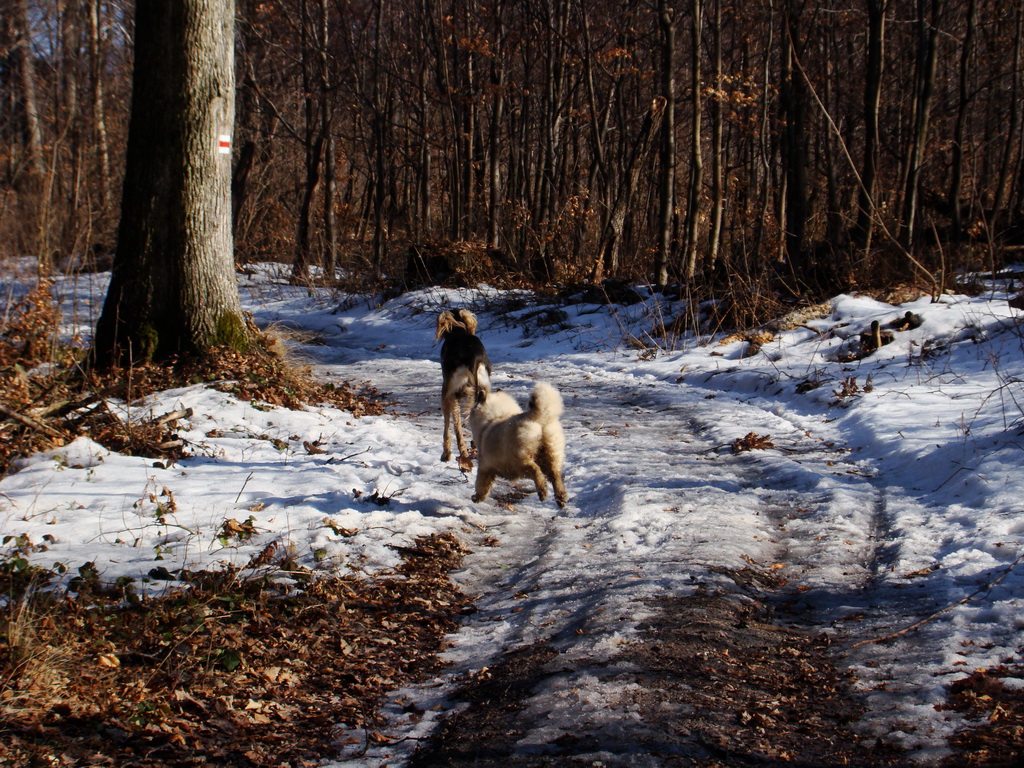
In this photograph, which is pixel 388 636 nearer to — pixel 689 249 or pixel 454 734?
pixel 454 734

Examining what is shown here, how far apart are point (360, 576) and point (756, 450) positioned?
184 inches

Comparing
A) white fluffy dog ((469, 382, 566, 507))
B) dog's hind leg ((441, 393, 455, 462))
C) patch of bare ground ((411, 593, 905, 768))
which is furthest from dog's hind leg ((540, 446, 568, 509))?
patch of bare ground ((411, 593, 905, 768))

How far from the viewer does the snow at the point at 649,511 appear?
3984 millimetres

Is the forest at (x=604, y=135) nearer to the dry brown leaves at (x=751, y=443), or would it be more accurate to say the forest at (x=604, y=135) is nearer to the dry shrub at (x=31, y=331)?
the dry shrub at (x=31, y=331)

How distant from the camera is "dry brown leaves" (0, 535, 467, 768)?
3234mm

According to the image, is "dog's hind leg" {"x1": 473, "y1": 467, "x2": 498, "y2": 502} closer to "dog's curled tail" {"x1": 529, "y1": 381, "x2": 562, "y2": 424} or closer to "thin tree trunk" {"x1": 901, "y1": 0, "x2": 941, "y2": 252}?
"dog's curled tail" {"x1": 529, "y1": 381, "x2": 562, "y2": 424}

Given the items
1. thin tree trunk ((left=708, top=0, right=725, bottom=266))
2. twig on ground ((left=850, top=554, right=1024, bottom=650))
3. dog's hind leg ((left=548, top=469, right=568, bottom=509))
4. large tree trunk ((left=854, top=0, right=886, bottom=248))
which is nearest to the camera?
twig on ground ((left=850, top=554, right=1024, bottom=650))

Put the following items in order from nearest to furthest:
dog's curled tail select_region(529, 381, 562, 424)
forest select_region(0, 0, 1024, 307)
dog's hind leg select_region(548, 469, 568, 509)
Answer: dog's curled tail select_region(529, 381, 562, 424) < dog's hind leg select_region(548, 469, 568, 509) < forest select_region(0, 0, 1024, 307)

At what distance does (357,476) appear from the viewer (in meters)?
7.23

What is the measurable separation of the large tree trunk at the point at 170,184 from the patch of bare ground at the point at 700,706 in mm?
6992

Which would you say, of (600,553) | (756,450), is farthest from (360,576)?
(756,450)

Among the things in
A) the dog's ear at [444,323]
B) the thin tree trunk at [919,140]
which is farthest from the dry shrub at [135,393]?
the thin tree trunk at [919,140]

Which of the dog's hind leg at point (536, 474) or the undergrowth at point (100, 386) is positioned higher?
the undergrowth at point (100, 386)

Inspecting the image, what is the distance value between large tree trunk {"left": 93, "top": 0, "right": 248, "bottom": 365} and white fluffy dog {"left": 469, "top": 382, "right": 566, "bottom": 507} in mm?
4612
